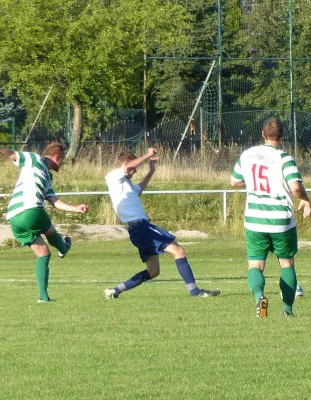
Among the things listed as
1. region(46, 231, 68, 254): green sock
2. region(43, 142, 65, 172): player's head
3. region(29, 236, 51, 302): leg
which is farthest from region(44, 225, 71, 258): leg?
region(43, 142, 65, 172): player's head

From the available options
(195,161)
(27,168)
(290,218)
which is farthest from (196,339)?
(195,161)

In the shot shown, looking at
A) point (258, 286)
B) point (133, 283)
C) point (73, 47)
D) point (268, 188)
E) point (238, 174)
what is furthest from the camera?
point (73, 47)

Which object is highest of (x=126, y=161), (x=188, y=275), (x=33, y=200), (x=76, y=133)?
(x=126, y=161)

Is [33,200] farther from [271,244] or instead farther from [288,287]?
[288,287]

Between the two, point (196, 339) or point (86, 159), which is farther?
point (86, 159)

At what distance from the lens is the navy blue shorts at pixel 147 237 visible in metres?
12.4

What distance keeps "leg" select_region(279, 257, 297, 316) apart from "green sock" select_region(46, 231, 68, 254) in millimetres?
3592

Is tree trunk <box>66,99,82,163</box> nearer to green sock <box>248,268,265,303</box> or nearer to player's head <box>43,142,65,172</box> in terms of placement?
player's head <box>43,142,65,172</box>

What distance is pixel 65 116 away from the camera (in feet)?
152

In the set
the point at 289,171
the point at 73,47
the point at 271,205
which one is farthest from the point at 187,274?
the point at 73,47

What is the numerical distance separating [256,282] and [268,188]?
843mm

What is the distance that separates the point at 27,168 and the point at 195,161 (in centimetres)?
2125

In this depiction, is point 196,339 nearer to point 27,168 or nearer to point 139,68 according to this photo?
point 27,168

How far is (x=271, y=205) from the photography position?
10039 mm
